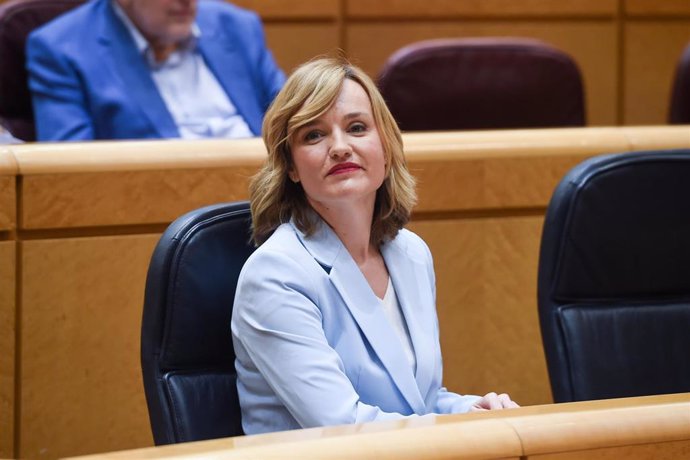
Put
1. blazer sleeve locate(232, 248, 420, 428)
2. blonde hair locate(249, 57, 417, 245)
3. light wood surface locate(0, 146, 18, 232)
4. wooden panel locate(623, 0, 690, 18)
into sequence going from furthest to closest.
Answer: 1. wooden panel locate(623, 0, 690, 18)
2. light wood surface locate(0, 146, 18, 232)
3. blonde hair locate(249, 57, 417, 245)
4. blazer sleeve locate(232, 248, 420, 428)

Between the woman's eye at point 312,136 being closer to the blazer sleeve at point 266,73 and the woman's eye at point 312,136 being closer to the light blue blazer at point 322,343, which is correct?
the light blue blazer at point 322,343

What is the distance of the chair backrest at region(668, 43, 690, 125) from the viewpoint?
2.41 m

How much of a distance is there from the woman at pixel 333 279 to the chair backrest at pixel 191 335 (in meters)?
0.04

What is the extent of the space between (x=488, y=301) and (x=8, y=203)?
0.72 meters

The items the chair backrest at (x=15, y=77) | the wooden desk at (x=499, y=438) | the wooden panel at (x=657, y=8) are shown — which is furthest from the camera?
the wooden panel at (x=657, y=8)

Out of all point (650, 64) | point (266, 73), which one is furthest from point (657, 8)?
point (266, 73)

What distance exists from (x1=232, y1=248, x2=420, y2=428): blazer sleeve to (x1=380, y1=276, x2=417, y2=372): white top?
0.32 feet

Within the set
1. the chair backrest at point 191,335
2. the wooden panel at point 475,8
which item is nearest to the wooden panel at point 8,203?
the chair backrest at point 191,335

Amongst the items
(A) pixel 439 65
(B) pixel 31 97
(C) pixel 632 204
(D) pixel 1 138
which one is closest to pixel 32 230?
(D) pixel 1 138

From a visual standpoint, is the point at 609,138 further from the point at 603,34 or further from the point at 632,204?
the point at 603,34

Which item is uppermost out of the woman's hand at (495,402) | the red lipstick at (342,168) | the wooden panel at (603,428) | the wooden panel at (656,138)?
the red lipstick at (342,168)

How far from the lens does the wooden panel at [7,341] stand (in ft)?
4.96

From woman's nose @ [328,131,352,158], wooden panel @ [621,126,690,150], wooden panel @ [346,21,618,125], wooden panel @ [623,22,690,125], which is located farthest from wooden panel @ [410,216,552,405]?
wooden panel @ [623,22,690,125]

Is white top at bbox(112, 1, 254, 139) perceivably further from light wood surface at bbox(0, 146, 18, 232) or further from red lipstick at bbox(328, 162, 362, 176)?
red lipstick at bbox(328, 162, 362, 176)
